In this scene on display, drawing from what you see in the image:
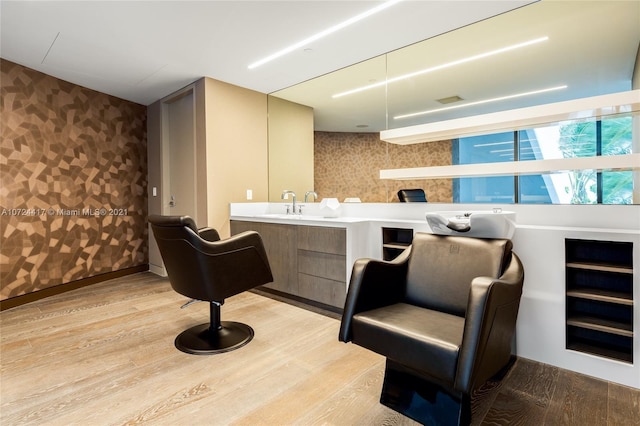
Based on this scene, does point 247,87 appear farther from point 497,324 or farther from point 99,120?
point 497,324

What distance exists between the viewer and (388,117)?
3.20m

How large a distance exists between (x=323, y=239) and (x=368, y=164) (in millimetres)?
1032

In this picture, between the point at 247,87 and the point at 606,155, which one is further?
the point at 247,87

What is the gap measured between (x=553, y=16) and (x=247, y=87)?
2.97 meters

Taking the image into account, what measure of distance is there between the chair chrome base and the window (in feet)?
6.29

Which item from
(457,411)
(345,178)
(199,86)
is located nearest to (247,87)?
(199,86)

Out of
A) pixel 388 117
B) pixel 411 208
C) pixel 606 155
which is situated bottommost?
pixel 411 208

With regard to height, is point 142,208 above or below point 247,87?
below

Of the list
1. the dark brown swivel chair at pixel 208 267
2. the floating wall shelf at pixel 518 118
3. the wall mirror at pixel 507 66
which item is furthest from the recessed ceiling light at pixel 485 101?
the dark brown swivel chair at pixel 208 267

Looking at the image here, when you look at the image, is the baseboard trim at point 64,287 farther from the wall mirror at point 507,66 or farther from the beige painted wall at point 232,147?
the wall mirror at point 507,66

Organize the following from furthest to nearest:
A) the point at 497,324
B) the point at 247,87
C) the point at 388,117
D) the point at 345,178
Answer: the point at 247,87 → the point at 345,178 → the point at 388,117 → the point at 497,324

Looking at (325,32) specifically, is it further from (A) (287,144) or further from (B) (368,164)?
(A) (287,144)

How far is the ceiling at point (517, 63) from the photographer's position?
84.9 inches

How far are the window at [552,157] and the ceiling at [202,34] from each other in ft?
3.04
